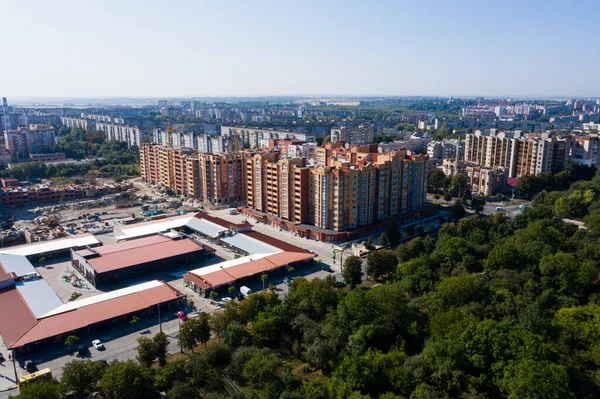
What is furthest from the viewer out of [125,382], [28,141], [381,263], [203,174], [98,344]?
[28,141]

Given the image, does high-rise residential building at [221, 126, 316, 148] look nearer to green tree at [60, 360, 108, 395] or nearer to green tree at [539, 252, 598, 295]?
green tree at [539, 252, 598, 295]

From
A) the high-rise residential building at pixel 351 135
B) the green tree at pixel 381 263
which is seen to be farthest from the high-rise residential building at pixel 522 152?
the green tree at pixel 381 263

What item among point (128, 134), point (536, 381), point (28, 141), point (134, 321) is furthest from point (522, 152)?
point (28, 141)

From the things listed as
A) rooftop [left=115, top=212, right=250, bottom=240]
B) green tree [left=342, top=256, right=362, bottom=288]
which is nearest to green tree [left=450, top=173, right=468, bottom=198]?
rooftop [left=115, top=212, right=250, bottom=240]

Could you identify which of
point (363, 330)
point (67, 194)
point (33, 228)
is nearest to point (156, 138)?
point (67, 194)

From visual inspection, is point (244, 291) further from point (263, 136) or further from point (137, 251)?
point (263, 136)

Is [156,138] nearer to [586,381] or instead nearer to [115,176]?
[115,176]
